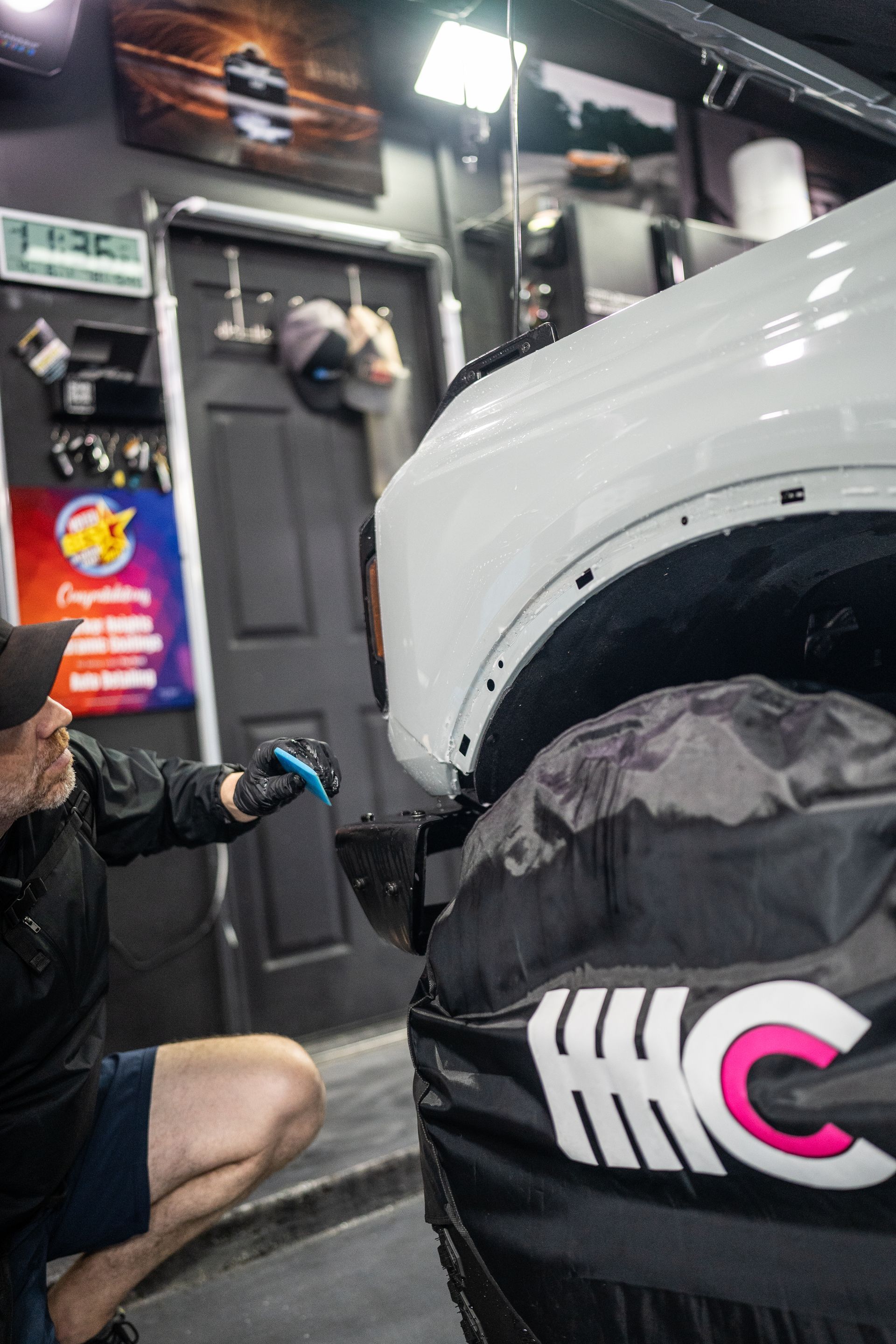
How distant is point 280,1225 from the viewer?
237 cm

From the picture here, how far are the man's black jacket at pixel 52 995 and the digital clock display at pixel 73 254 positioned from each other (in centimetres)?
186

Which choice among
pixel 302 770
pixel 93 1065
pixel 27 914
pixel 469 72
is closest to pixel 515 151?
pixel 302 770

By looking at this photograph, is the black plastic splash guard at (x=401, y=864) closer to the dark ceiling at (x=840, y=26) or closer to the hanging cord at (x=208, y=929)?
the dark ceiling at (x=840, y=26)

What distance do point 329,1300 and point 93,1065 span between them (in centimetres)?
72

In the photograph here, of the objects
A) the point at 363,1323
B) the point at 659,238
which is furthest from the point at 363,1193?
the point at 659,238

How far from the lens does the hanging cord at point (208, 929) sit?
3.19 metres

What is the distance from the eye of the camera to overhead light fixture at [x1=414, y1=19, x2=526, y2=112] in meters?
3.69

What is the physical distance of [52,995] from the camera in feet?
5.49

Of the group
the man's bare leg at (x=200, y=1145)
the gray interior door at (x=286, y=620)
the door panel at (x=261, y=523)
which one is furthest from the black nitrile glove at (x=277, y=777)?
the door panel at (x=261, y=523)

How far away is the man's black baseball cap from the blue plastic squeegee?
15.6 inches

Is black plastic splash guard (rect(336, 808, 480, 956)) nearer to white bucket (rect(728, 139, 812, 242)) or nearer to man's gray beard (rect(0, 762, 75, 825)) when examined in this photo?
man's gray beard (rect(0, 762, 75, 825))

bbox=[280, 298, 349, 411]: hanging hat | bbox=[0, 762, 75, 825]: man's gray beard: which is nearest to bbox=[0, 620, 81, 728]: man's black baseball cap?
bbox=[0, 762, 75, 825]: man's gray beard

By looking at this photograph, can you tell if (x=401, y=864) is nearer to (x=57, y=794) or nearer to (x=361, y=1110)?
(x=57, y=794)

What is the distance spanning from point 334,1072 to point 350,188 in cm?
307
